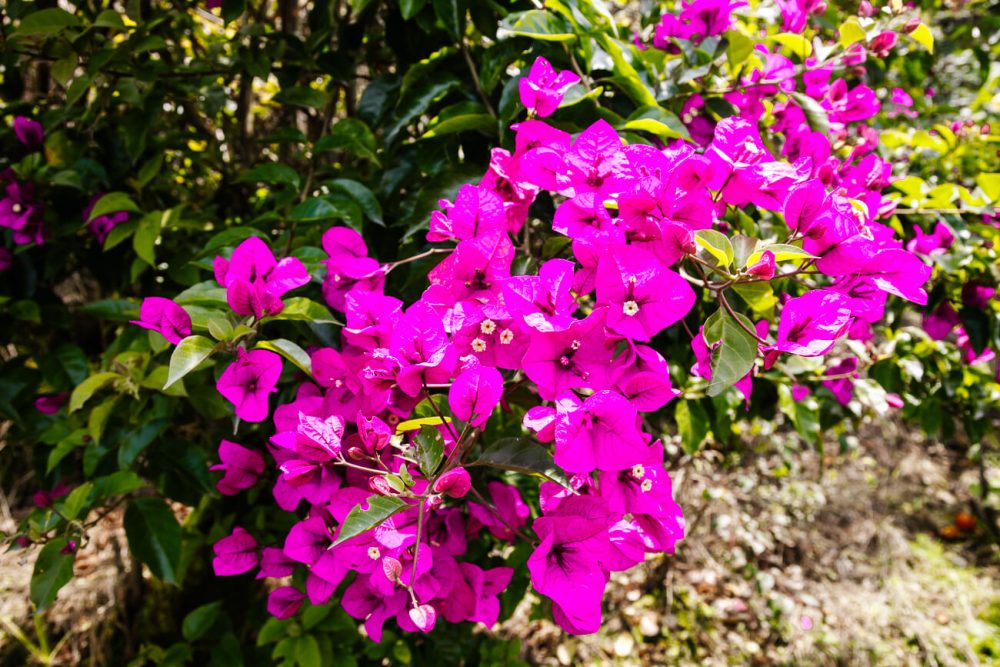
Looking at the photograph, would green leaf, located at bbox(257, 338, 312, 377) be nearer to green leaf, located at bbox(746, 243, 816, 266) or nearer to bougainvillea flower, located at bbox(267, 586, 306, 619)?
bougainvillea flower, located at bbox(267, 586, 306, 619)

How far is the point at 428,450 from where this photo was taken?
594 mm

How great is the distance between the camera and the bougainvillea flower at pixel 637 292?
1.79ft

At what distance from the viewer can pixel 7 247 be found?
126 cm

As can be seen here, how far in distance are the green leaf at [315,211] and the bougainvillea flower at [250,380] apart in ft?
1.02

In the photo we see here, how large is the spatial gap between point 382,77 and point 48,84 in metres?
1.28

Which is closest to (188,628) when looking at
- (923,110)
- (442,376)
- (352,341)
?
(352,341)

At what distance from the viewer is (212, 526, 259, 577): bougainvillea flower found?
806 mm

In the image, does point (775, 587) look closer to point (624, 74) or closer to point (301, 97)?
point (624, 74)

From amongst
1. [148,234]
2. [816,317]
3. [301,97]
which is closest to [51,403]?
[148,234]

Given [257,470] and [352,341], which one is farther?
[257,470]

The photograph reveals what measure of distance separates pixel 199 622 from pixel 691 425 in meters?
1.20

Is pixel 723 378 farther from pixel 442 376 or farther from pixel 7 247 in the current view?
pixel 7 247

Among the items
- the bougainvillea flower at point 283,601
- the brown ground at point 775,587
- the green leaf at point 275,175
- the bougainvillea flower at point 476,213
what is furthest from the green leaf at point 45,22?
the brown ground at point 775,587

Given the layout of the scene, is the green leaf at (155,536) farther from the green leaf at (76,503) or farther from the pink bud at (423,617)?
the pink bud at (423,617)
